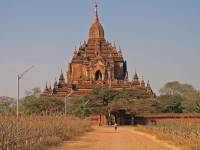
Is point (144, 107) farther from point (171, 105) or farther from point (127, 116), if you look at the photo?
point (171, 105)

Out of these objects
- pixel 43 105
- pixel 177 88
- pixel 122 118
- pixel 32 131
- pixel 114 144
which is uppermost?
pixel 177 88

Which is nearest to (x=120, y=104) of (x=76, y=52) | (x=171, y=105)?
(x=171, y=105)

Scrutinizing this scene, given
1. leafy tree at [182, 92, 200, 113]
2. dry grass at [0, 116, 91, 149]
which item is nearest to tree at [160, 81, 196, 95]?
leafy tree at [182, 92, 200, 113]

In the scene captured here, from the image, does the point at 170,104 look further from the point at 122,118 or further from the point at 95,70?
the point at 95,70

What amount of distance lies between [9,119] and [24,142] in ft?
5.31

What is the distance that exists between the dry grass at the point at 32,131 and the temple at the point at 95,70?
3312 centimetres

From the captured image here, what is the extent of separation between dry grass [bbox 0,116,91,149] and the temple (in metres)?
33.1

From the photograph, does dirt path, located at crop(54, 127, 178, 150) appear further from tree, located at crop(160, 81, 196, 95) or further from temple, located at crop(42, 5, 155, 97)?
tree, located at crop(160, 81, 196, 95)

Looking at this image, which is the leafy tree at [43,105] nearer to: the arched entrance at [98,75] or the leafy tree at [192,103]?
the arched entrance at [98,75]

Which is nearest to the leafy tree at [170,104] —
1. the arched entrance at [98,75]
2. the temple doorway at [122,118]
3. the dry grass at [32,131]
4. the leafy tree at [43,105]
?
the temple doorway at [122,118]

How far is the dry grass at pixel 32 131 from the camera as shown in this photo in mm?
15029

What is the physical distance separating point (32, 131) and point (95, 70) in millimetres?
46811

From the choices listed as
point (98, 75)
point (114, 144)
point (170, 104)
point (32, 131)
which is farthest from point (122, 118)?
point (32, 131)

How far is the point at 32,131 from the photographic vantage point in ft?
65.2
